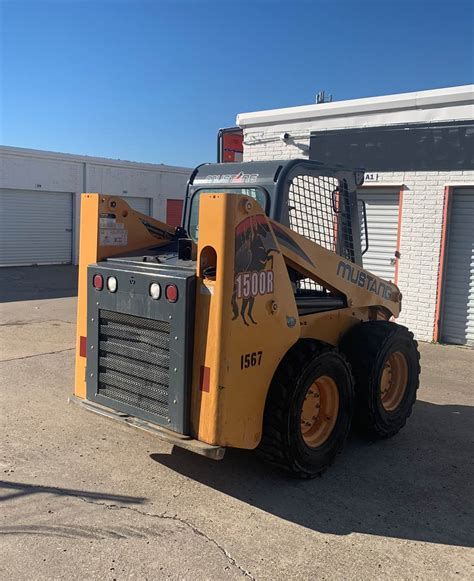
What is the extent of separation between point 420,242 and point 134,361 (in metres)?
6.59

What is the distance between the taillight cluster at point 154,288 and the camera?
382 centimetres

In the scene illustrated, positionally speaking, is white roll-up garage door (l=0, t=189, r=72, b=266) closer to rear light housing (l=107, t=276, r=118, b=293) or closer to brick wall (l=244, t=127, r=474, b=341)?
brick wall (l=244, t=127, r=474, b=341)

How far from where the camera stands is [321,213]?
504 cm

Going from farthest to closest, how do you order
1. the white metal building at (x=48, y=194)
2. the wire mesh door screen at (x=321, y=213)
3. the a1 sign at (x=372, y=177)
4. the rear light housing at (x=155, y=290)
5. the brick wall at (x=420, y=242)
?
the white metal building at (x=48, y=194) < the a1 sign at (x=372, y=177) < the brick wall at (x=420, y=242) < the wire mesh door screen at (x=321, y=213) < the rear light housing at (x=155, y=290)

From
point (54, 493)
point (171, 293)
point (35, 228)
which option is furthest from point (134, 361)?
point (35, 228)

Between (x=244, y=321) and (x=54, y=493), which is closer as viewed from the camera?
(x=244, y=321)

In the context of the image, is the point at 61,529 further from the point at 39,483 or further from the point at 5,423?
the point at 5,423

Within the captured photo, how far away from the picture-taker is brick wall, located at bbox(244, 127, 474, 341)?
925 cm

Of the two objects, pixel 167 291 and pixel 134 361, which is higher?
pixel 167 291

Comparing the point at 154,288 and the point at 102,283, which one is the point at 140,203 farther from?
the point at 154,288

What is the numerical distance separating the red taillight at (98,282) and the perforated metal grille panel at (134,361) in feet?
0.65

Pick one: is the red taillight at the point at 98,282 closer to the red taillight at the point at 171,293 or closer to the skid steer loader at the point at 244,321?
the skid steer loader at the point at 244,321

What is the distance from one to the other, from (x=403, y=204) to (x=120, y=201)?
20.3 ft

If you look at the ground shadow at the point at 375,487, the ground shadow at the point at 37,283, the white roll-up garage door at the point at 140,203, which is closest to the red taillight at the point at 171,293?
the ground shadow at the point at 375,487
